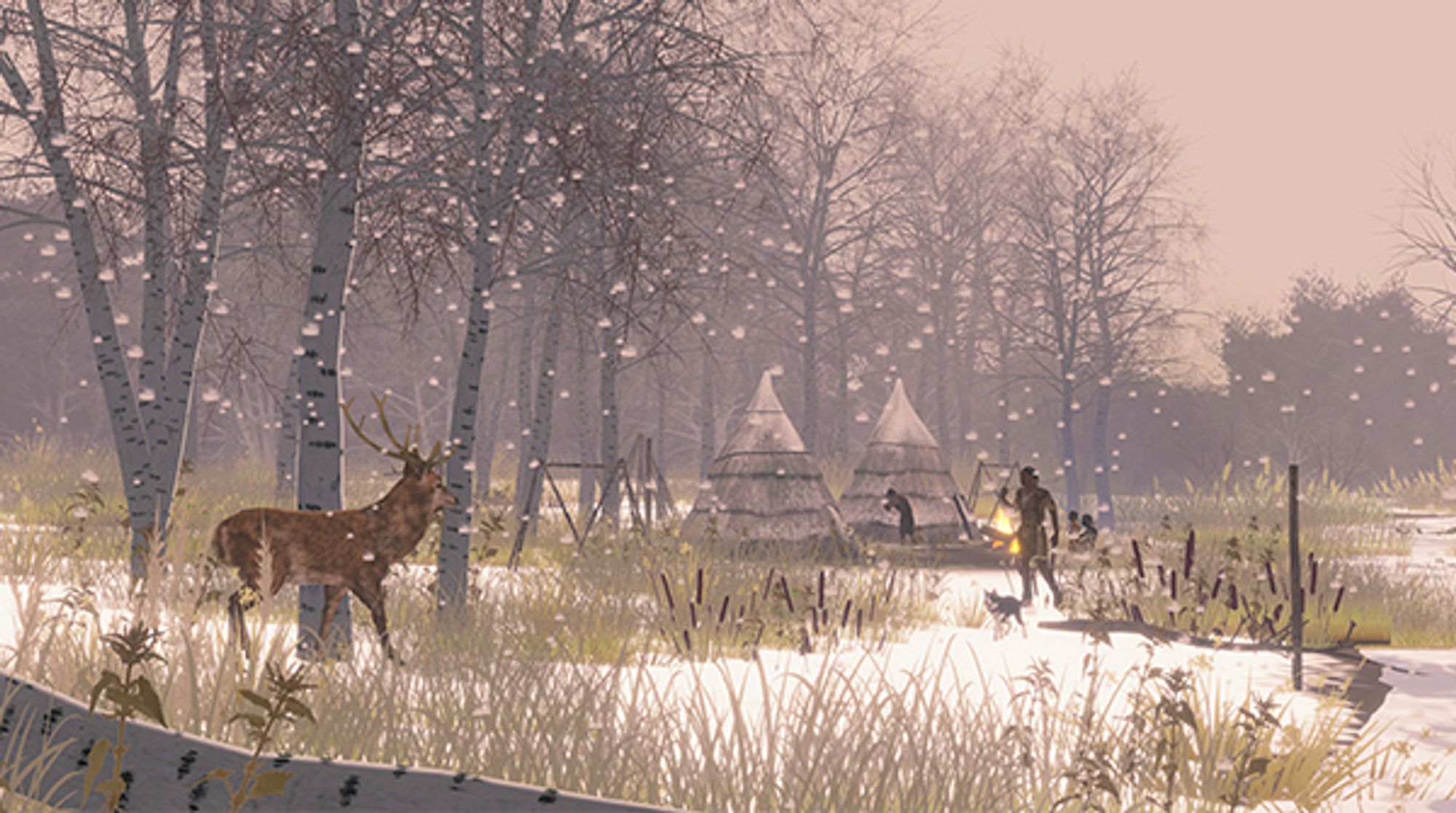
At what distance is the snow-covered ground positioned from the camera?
7.27 metres

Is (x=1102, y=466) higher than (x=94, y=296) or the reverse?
the reverse

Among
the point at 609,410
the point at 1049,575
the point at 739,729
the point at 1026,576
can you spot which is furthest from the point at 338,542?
the point at 609,410

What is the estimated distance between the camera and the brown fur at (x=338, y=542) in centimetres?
662

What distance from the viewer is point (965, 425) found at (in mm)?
32500

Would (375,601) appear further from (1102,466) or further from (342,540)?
(1102,466)

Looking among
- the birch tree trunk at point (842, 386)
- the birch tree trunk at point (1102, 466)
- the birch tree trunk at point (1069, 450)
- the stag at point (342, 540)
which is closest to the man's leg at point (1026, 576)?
the stag at point (342, 540)

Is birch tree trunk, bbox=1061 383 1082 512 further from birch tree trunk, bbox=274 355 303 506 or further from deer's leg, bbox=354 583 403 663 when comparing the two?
deer's leg, bbox=354 583 403 663

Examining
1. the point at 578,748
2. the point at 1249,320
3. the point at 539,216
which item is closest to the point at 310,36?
the point at 578,748

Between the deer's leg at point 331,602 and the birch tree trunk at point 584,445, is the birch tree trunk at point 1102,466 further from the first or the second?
the deer's leg at point 331,602

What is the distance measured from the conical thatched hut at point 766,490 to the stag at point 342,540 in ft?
28.5

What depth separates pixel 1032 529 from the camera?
483 inches

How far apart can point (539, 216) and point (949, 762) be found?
10949 mm

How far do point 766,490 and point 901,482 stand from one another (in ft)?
9.73

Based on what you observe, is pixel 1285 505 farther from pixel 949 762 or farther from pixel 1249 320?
pixel 1249 320
